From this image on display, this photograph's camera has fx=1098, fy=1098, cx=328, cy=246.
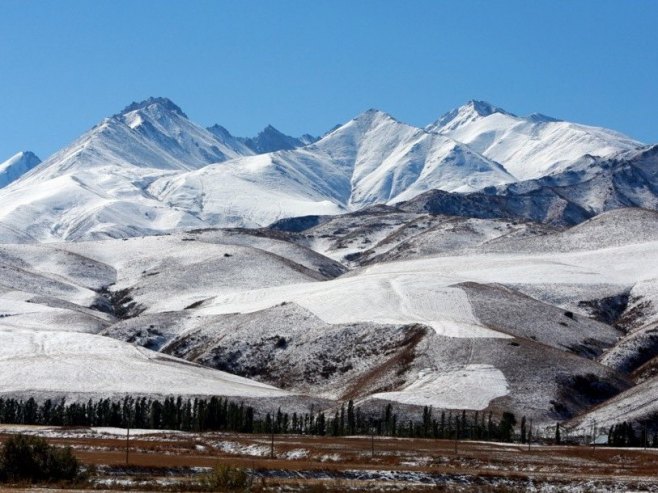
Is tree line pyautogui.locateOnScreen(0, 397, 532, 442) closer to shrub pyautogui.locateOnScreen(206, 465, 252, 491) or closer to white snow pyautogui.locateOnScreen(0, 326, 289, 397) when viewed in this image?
white snow pyautogui.locateOnScreen(0, 326, 289, 397)

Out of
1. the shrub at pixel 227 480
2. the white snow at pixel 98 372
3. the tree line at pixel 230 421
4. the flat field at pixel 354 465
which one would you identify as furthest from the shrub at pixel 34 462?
the white snow at pixel 98 372

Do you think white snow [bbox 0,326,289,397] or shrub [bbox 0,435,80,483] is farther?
white snow [bbox 0,326,289,397]

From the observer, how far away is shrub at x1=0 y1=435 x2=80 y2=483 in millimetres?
A: 52375

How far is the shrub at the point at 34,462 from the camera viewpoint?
5238cm

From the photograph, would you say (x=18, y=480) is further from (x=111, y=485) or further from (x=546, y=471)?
(x=546, y=471)

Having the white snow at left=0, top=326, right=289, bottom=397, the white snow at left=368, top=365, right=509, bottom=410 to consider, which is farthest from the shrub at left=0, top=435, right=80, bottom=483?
the white snow at left=0, top=326, right=289, bottom=397

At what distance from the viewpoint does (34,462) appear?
173ft

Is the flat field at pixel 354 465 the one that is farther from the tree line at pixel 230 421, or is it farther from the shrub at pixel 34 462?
the tree line at pixel 230 421

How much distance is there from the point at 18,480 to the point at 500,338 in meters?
126

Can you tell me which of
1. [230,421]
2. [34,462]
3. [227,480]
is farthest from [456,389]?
[227,480]

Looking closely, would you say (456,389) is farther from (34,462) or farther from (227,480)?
(227,480)

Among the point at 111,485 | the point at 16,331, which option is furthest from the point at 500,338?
the point at 111,485

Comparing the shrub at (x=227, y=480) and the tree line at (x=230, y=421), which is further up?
the tree line at (x=230, y=421)

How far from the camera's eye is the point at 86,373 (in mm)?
153875
